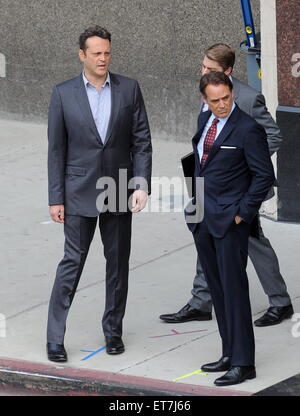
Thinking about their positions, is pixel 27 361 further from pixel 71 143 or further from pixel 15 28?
pixel 15 28

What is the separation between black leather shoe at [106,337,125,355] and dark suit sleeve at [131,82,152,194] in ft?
3.08

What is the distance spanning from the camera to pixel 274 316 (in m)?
7.84

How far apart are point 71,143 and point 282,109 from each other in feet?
10.4

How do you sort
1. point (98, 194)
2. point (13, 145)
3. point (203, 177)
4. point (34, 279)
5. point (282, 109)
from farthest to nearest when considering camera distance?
point (13, 145) < point (282, 109) < point (34, 279) < point (98, 194) < point (203, 177)

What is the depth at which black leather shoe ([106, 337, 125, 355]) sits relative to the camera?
7.43 meters

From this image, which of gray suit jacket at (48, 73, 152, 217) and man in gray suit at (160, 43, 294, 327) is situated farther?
man in gray suit at (160, 43, 294, 327)

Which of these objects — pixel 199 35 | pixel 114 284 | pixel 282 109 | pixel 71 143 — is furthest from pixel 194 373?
pixel 199 35

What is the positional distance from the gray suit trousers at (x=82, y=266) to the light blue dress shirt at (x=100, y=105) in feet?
1.73

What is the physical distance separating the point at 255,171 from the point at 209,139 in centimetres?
34

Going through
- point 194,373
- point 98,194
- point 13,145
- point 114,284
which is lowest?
point 194,373

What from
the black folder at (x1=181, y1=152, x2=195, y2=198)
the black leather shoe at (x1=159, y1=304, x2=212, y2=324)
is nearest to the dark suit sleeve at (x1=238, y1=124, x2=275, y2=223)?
the black folder at (x1=181, y1=152, x2=195, y2=198)

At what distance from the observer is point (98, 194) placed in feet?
23.9

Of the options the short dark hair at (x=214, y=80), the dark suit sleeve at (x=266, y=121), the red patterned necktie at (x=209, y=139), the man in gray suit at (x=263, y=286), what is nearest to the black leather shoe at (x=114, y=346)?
the man in gray suit at (x=263, y=286)

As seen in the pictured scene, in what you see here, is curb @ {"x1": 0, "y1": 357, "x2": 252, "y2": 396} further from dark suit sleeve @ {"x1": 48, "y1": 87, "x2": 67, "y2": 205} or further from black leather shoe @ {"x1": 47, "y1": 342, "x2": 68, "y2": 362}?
dark suit sleeve @ {"x1": 48, "y1": 87, "x2": 67, "y2": 205}
